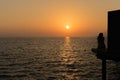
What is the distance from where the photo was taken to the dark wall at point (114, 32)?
24188 millimetres

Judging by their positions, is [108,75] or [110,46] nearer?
[110,46]

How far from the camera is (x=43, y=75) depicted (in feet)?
121

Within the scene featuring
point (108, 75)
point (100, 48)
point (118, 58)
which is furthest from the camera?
point (108, 75)

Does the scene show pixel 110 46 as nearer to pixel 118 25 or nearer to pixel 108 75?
pixel 118 25

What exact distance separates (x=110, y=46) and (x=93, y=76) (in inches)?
427

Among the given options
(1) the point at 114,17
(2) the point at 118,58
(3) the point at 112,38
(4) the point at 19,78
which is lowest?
(4) the point at 19,78

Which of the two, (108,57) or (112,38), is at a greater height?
(112,38)

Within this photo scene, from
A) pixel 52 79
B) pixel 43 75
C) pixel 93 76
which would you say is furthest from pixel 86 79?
pixel 43 75

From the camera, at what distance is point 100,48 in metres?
29.4

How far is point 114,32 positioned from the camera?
2450 cm

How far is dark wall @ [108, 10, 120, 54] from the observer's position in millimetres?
24188

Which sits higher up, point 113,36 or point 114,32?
point 114,32

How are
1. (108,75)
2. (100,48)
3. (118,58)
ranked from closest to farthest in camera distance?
(118,58) < (100,48) < (108,75)

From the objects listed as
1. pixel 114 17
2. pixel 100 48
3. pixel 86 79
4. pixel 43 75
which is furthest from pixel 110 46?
pixel 43 75
